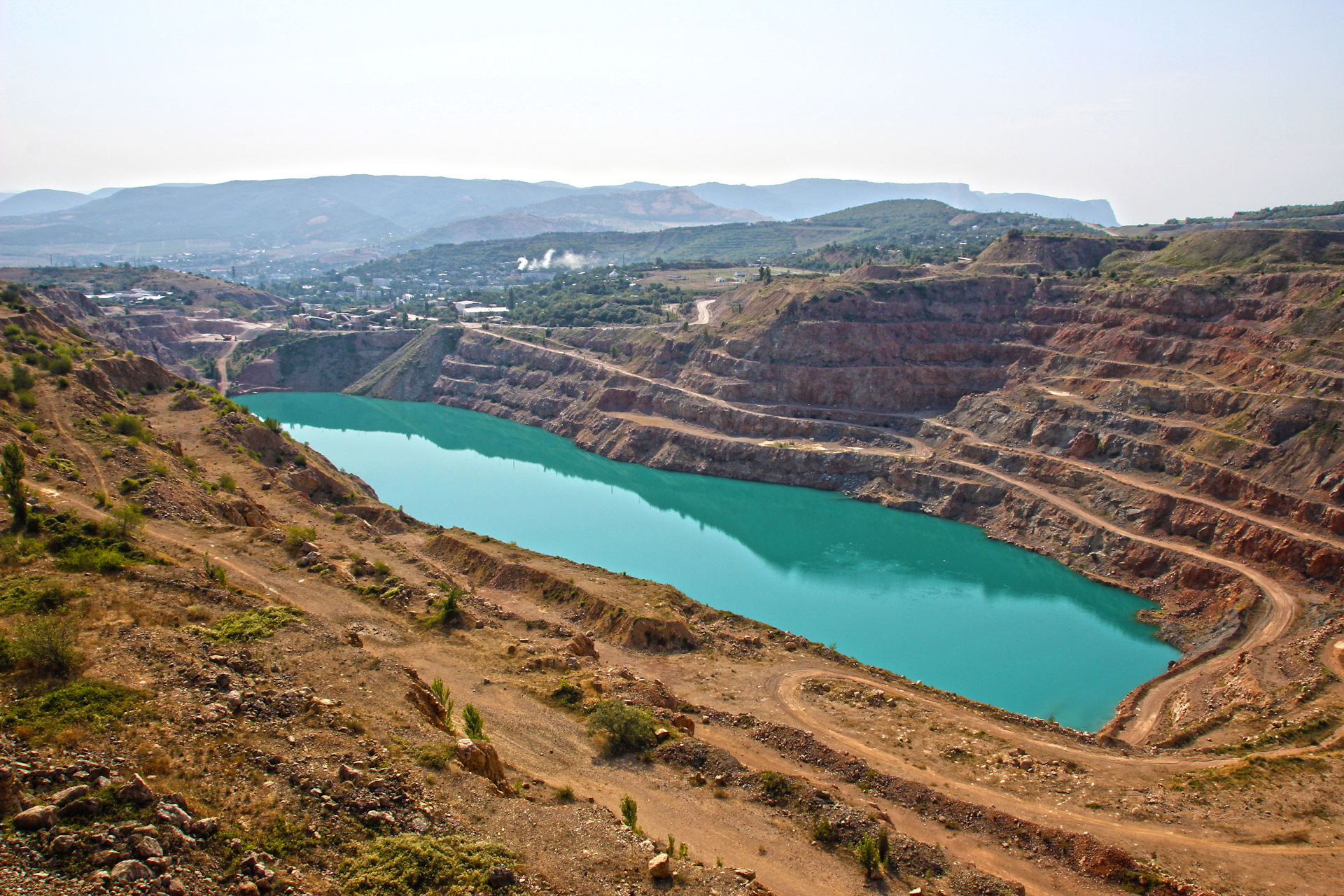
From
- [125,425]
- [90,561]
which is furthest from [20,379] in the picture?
[90,561]

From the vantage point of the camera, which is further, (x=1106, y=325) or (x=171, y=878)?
(x=1106, y=325)

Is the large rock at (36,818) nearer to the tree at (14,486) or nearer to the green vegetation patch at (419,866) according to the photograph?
the green vegetation patch at (419,866)

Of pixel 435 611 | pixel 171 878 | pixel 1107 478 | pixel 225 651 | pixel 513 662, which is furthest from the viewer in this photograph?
pixel 1107 478

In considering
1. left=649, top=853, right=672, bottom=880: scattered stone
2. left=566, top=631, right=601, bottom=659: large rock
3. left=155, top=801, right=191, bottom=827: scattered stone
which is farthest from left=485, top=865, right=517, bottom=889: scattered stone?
left=566, top=631, right=601, bottom=659: large rock

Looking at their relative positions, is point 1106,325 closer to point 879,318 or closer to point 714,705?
point 879,318

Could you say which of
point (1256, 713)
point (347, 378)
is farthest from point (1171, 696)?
point (347, 378)

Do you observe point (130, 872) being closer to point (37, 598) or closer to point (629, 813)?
point (629, 813)

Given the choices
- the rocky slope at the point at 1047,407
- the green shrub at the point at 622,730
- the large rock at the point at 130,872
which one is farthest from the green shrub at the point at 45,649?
the rocky slope at the point at 1047,407
